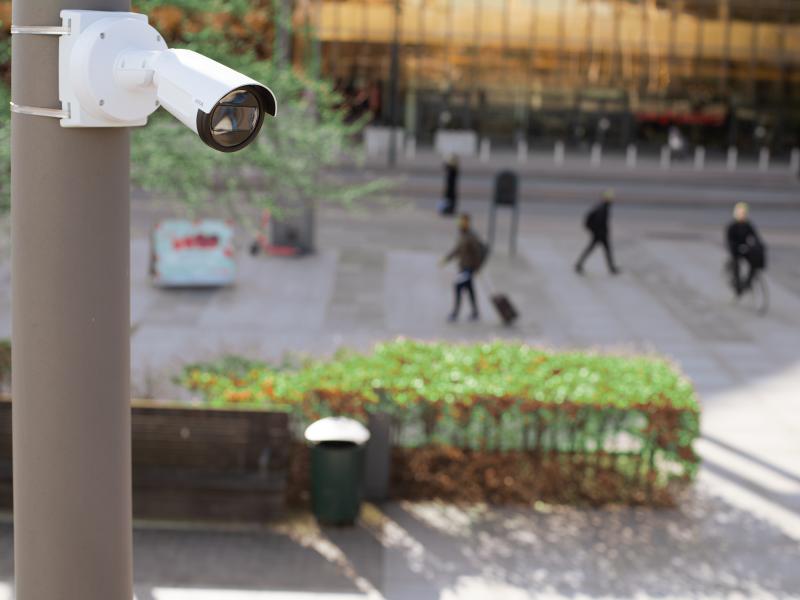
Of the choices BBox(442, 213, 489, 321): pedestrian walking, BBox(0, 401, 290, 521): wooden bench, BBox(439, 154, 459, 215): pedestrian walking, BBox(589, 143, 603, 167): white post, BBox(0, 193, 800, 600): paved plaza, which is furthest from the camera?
BBox(589, 143, 603, 167): white post

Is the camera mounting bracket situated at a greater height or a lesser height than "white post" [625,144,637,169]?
greater

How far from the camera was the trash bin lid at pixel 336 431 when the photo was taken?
30.0 feet

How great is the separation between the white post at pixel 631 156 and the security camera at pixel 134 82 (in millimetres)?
40130

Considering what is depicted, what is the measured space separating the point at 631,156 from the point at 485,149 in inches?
214

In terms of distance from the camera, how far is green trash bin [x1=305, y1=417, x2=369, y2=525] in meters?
9.08

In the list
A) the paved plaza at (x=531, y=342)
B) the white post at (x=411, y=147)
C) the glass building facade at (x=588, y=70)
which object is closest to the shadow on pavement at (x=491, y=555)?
the paved plaza at (x=531, y=342)

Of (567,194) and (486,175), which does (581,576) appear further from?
(486,175)

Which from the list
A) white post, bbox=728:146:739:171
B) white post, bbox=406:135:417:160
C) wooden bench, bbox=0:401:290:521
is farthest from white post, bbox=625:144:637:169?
wooden bench, bbox=0:401:290:521

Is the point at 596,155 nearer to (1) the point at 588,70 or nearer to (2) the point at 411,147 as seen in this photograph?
(1) the point at 588,70

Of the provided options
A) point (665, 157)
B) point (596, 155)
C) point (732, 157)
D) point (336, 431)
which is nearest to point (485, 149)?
point (596, 155)

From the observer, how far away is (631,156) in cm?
4409

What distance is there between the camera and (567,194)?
1328 inches

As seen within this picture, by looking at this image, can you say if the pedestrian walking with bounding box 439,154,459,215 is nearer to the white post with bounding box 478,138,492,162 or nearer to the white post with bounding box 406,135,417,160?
the white post with bounding box 406,135,417,160

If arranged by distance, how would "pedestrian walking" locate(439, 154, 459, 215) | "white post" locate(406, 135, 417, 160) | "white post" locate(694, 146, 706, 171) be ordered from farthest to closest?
"white post" locate(406, 135, 417, 160), "white post" locate(694, 146, 706, 171), "pedestrian walking" locate(439, 154, 459, 215)
